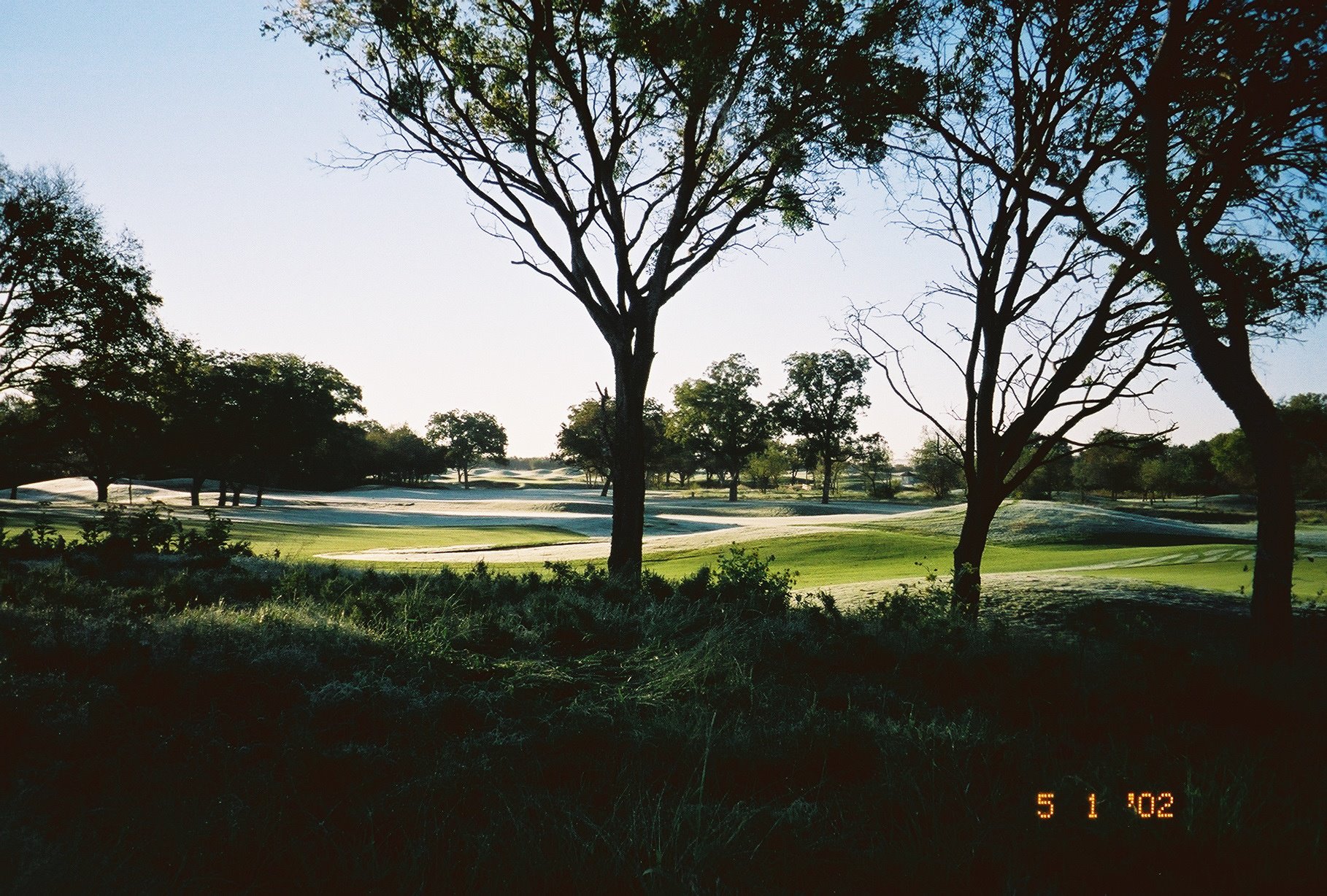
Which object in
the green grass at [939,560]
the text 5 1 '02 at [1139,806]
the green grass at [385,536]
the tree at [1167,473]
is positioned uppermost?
the tree at [1167,473]

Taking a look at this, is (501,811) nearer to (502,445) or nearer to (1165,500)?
(1165,500)

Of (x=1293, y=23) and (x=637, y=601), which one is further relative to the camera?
(x=637, y=601)

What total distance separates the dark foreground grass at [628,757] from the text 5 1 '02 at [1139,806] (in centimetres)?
5

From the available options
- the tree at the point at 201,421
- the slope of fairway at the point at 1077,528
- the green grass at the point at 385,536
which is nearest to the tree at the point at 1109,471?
the slope of fairway at the point at 1077,528

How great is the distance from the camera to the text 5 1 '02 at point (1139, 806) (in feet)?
9.17

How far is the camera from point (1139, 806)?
2828 mm

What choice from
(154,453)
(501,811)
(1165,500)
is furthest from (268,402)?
(1165,500)

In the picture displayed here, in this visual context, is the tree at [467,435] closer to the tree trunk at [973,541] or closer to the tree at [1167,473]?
the tree at [1167,473]

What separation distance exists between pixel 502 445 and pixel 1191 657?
10675 cm

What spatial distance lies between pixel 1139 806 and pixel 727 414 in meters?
68.7

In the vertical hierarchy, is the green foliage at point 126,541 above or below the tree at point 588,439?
below

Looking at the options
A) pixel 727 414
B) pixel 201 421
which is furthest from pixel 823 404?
pixel 201 421

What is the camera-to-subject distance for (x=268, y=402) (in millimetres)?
54062

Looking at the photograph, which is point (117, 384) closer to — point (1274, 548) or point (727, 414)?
point (1274, 548)
